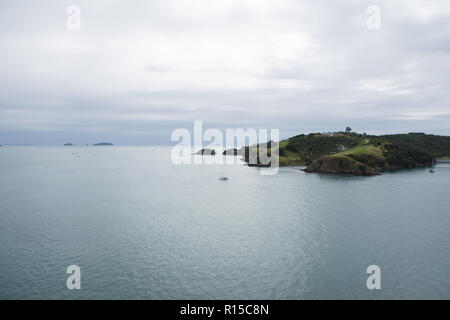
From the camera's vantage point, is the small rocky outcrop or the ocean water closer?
the ocean water

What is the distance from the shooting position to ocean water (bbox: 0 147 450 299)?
37562 millimetres

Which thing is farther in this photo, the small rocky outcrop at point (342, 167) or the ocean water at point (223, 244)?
the small rocky outcrop at point (342, 167)

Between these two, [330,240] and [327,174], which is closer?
[330,240]

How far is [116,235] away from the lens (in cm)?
5722

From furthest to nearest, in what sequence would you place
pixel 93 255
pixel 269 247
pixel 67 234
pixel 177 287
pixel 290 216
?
1. pixel 290 216
2. pixel 67 234
3. pixel 269 247
4. pixel 93 255
5. pixel 177 287

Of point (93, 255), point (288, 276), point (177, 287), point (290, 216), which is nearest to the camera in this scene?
point (177, 287)

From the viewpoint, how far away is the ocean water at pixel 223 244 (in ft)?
123

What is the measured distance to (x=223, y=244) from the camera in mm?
53500

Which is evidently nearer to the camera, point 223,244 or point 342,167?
point 223,244

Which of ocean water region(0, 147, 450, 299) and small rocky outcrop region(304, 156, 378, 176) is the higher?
small rocky outcrop region(304, 156, 378, 176)

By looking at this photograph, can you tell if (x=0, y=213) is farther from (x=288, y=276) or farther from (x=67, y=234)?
(x=288, y=276)

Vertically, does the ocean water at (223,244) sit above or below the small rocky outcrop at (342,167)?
below

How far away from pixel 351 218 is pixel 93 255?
57084 mm
